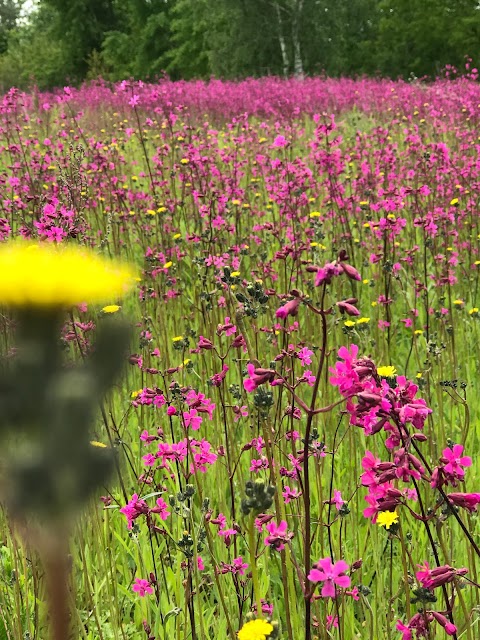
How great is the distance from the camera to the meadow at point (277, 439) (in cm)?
114

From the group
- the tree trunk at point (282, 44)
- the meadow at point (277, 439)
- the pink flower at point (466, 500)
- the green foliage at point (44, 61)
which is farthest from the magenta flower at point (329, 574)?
the green foliage at point (44, 61)

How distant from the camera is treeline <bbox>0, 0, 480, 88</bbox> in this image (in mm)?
23984

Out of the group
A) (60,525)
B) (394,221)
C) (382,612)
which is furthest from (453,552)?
(60,525)

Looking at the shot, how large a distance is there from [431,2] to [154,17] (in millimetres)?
12358

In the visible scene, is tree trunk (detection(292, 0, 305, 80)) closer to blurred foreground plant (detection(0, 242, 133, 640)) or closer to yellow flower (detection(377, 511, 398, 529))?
yellow flower (detection(377, 511, 398, 529))

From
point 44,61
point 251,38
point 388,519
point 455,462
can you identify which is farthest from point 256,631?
point 44,61

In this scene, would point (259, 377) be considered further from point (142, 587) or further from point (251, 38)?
point (251, 38)

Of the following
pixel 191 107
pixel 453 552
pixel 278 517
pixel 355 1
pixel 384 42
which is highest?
pixel 355 1

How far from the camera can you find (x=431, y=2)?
2562 centimetres

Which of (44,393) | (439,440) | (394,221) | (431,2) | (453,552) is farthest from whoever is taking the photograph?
(431,2)

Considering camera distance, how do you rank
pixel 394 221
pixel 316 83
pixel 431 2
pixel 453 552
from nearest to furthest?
pixel 453 552 → pixel 394 221 → pixel 316 83 → pixel 431 2

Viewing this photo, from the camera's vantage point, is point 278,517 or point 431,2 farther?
point 431,2

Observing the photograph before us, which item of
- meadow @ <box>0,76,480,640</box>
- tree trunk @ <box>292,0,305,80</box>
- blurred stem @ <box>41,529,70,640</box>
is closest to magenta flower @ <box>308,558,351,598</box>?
meadow @ <box>0,76,480,640</box>

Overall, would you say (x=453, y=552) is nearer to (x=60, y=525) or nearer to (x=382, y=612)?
(x=382, y=612)
